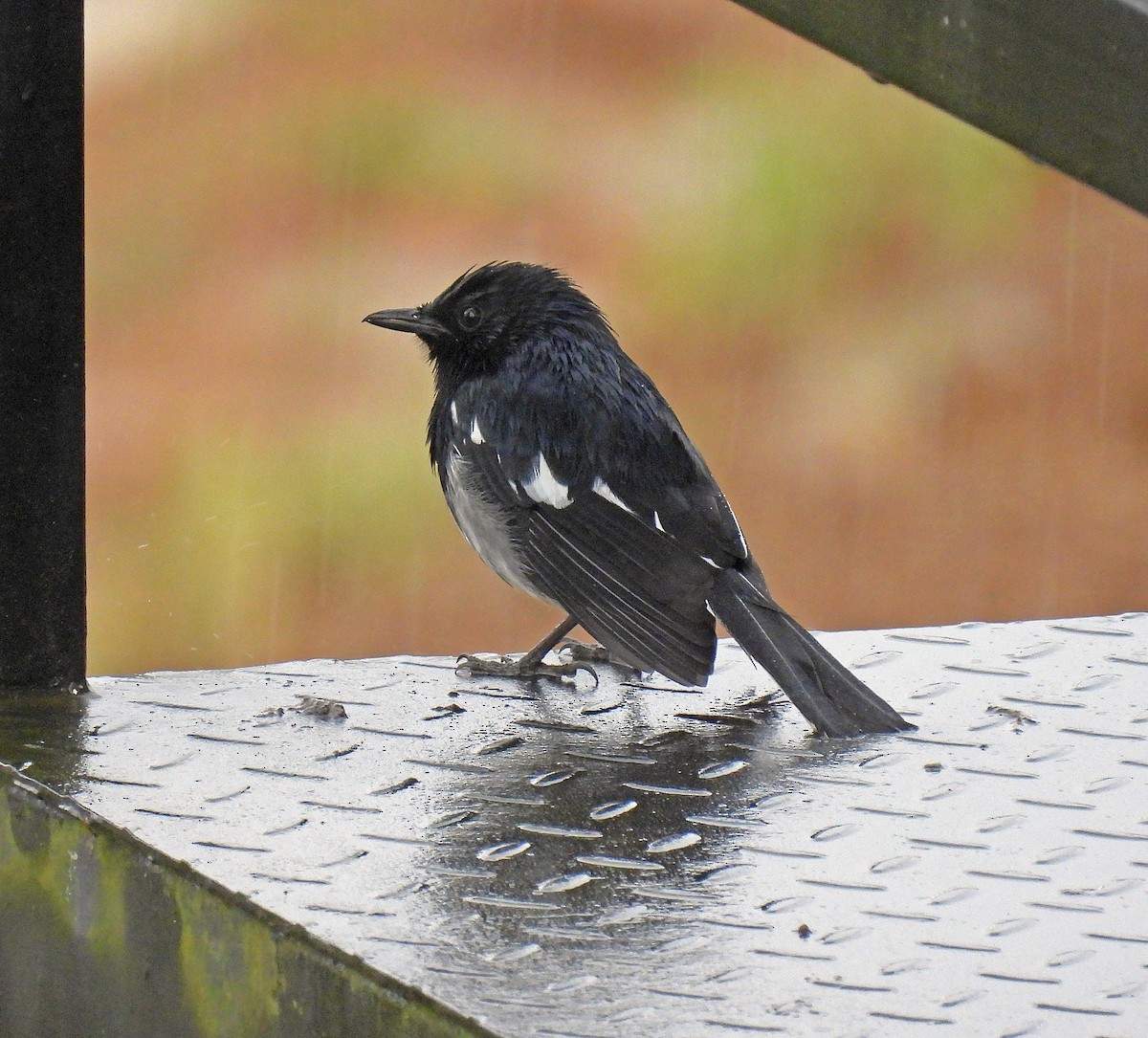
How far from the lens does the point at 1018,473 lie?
11.9 meters

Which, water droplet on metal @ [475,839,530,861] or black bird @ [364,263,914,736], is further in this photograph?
black bird @ [364,263,914,736]

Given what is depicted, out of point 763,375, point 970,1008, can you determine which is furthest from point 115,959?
point 763,375

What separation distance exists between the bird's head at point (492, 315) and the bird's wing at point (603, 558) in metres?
0.27

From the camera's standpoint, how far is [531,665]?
3193 mm

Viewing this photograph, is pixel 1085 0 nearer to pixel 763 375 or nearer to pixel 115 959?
pixel 115 959

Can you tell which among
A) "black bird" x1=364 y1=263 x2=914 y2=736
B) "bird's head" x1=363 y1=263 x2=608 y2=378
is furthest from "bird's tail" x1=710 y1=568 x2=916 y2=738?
"bird's head" x1=363 y1=263 x2=608 y2=378

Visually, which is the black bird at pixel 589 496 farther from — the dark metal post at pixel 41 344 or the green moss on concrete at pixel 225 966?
the green moss on concrete at pixel 225 966

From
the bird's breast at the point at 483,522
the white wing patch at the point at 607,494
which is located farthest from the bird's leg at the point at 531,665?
the white wing patch at the point at 607,494

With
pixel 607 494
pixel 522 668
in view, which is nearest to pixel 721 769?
pixel 522 668

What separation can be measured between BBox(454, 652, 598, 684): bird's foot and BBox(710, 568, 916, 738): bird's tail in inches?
11.0

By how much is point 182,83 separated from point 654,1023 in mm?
10328

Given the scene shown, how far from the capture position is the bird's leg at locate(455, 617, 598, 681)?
3.09 meters

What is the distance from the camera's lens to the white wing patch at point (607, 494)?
10.6ft

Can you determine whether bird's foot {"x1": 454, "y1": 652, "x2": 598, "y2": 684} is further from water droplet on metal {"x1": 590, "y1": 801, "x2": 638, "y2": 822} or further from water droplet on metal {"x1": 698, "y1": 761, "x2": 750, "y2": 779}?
water droplet on metal {"x1": 590, "y1": 801, "x2": 638, "y2": 822}
